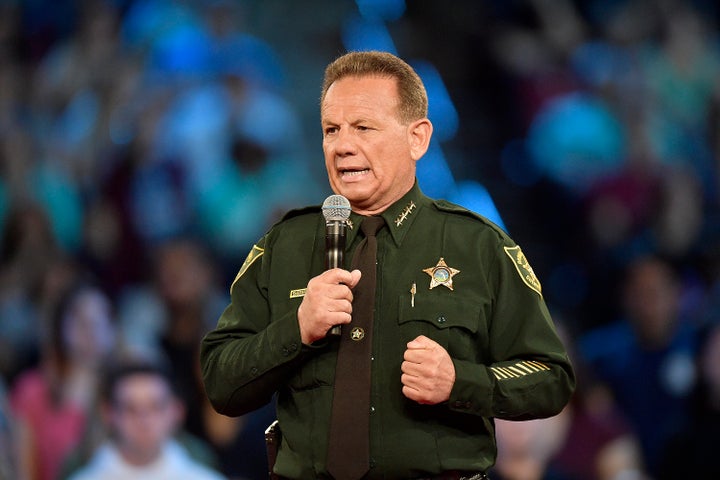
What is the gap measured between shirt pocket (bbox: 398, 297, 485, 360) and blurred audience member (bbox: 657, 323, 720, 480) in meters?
2.97

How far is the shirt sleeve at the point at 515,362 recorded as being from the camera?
74.9 inches

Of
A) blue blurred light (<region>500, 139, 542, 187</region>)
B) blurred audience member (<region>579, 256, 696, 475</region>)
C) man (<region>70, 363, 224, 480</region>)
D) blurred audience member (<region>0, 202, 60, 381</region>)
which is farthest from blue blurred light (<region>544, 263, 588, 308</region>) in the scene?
blurred audience member (<region>0, 202, 60, 381</region>)

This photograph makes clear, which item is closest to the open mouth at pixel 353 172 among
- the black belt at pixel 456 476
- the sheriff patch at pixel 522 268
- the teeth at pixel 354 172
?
the teeth at pixel 354 172

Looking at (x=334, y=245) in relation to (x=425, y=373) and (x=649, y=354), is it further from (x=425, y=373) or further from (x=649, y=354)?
(x=649, y=354)

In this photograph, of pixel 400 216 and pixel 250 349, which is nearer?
pixel 250 349

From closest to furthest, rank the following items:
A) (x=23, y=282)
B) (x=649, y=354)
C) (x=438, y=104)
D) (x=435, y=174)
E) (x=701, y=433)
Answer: (x=701, y=433)
(x=649, y=354)
(x=435, y=174)
(x=438, y=104)
(x=23, y=282)

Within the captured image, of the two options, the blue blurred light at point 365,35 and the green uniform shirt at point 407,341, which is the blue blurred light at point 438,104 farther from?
the green uniform shirt at point 407,341

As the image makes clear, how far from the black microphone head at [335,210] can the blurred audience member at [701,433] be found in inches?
125

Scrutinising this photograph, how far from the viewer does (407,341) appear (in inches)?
78.0

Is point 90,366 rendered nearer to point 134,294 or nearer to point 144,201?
point 134,294

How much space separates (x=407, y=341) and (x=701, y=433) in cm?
308

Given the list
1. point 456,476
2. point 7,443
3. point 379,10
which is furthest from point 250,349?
point 7,443

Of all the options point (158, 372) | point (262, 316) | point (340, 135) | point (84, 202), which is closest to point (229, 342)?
point (262, 316)

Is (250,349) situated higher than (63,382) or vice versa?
(250,349)
